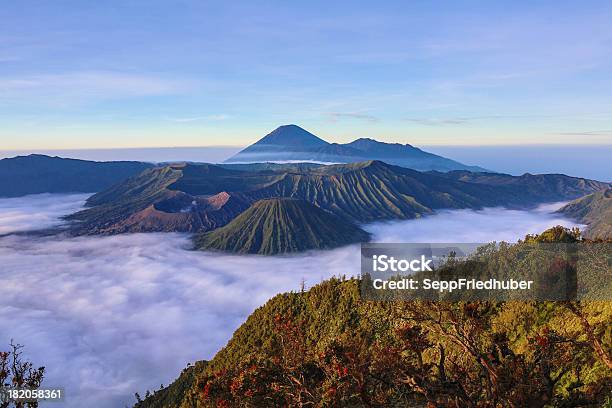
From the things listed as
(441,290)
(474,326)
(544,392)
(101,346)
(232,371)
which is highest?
(474,326)

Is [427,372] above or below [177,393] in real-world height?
above

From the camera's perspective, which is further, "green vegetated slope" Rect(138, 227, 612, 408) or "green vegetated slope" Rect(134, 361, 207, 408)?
"green vegetated slope" Rect(134, 361, 207, 408)

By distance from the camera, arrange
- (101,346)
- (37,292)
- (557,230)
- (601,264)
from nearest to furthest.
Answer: (601,264)
(557,230)
(101,346)
(37,292)

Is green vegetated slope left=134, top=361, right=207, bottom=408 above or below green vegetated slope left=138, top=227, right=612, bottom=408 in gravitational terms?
below

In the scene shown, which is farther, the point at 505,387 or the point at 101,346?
the point at 101,346

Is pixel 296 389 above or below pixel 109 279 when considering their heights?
above

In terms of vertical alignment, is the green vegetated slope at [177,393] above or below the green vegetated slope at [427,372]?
below

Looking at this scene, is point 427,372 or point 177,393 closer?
point 427,372

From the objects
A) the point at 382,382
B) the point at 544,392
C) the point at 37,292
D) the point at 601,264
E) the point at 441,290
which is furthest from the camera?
the point at 37,292

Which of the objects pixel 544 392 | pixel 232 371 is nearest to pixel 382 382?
pixel 544 392

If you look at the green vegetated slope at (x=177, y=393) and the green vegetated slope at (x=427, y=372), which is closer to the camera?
the green vegetated slope at (x=427, y=372)

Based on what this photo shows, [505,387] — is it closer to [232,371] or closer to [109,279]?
[232,371]
